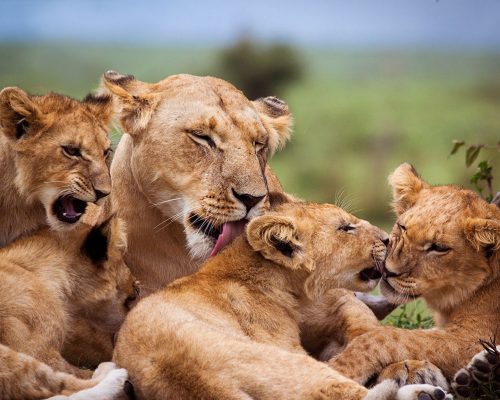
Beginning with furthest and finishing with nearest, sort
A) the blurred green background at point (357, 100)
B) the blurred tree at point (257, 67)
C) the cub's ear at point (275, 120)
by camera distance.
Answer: the blurred tree at point (257, 67), the blurred green background at point (357, 100), the cub's ear at point (275, 120)

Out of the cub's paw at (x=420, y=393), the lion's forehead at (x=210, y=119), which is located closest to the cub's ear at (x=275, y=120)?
the lion's forehead at (x=210, y=119)

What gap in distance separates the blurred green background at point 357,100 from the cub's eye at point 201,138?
9802 mm

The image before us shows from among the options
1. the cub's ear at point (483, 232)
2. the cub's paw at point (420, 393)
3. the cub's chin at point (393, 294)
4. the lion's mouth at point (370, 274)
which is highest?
the cub's ear at point (483, 232)

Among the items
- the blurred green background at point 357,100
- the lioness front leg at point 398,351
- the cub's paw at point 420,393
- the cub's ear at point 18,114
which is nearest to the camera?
the cub's paw at point 420,393

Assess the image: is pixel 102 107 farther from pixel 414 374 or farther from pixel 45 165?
pixel 414 374

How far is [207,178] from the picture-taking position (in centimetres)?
587

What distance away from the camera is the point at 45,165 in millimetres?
5734

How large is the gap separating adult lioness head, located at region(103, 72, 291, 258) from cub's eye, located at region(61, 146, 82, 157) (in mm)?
422

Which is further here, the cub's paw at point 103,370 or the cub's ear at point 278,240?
the cub's ear at point 278,240

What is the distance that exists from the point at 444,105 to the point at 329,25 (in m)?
11.1

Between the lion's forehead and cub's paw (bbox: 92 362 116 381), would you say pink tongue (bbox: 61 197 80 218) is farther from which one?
cub's paw (bbox: 92 362 116 381)

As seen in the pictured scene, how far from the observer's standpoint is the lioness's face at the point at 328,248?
5.57m

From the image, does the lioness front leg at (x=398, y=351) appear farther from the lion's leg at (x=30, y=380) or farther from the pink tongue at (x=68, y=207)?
the pink tongue at (x=68, y=207)

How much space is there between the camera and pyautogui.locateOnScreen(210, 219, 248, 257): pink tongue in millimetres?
5820
